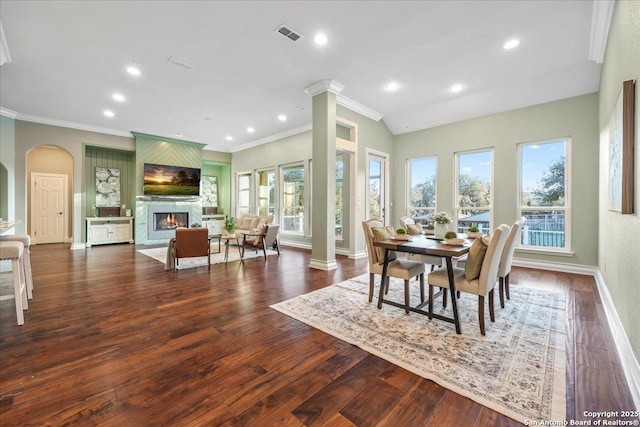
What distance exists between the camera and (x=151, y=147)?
26.9ft

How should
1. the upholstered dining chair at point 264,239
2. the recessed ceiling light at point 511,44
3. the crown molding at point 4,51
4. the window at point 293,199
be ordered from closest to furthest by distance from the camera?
the crown molding at point 4,51 < the recessed ceiling light at point 511,44 < the upholstered dining chair at point 264,239 < the window at point 293,199

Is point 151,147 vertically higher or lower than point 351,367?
higher

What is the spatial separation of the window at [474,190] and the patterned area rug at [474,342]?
2401 mm

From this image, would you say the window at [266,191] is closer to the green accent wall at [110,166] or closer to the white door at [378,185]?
the white door at [378,185]

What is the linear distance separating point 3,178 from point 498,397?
9595mm

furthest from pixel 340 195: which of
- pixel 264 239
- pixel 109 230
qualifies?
→ pixel 109 230

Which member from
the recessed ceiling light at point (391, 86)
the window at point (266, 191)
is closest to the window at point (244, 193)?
the window at point (266, 191)

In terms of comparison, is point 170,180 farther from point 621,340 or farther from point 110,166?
point 621,340

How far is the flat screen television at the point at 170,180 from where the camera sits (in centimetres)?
805

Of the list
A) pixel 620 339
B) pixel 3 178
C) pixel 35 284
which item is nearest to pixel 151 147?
pixel 3 178

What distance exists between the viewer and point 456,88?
16.2 feet

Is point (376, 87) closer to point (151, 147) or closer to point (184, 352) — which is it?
point (184, 352)

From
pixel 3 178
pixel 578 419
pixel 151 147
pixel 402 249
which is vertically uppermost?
pixel 151 147

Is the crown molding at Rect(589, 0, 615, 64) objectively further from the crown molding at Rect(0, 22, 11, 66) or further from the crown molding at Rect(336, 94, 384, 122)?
the crown molding at Rect(0, 22, 11, 66)
